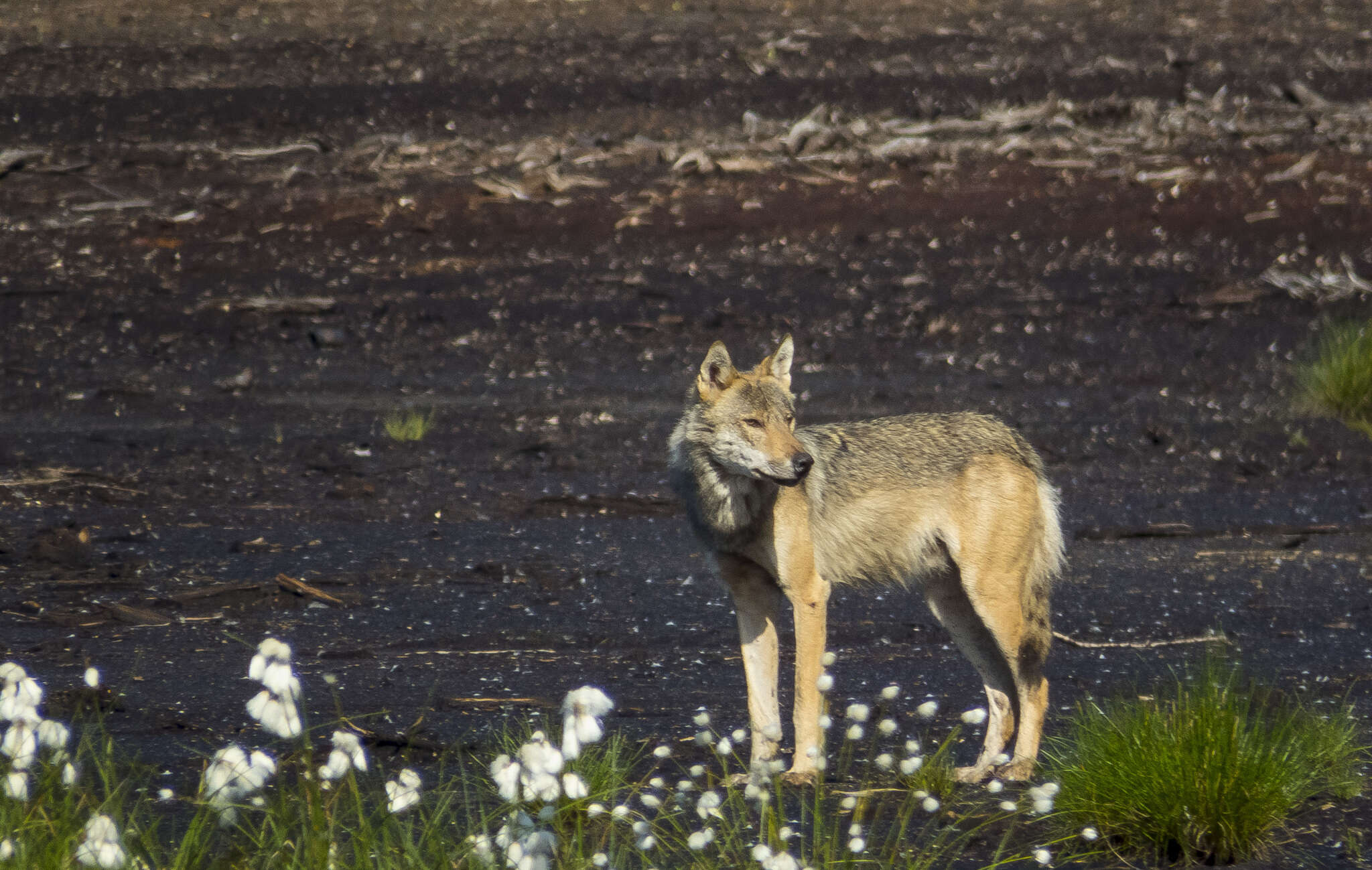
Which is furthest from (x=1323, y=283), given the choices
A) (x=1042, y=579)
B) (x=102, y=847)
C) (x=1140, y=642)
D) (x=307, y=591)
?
(x=102, y=847)

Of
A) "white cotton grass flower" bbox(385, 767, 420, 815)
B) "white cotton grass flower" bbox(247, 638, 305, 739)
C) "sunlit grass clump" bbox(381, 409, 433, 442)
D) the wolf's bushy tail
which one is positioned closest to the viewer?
"white cotton grass flower" bbox(247, 638, 305, 739)

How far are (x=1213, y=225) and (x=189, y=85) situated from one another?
1385 cm

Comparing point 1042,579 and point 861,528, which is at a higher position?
point 861,528

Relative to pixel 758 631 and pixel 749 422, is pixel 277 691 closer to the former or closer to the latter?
pixel 749 422

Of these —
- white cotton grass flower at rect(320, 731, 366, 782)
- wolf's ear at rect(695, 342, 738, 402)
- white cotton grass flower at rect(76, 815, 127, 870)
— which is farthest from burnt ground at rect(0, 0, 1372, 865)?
white cotton grass flower at rect(76, 815, 127, 870)

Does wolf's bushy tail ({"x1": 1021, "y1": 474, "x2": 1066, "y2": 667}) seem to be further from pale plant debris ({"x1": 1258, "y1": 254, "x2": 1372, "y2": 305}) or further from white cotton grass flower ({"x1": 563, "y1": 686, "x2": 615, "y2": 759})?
pale plant debris ({"x1": 1258, "y1": 254, "x2": 1372, "y2": 305})

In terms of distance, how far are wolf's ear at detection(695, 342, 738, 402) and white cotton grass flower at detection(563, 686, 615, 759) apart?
2772 millimetres

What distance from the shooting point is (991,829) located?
16.6ft

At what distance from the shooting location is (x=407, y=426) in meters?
12.3

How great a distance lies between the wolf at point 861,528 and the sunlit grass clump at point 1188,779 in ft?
2.94

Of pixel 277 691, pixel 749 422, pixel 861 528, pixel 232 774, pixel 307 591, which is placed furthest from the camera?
pixel 307 591

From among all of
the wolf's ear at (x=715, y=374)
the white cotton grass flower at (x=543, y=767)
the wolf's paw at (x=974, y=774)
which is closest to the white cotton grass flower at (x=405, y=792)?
the white cotton grass flower at (x=543, y=767)

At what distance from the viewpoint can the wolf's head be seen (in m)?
5.52

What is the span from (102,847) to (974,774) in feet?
11.4
